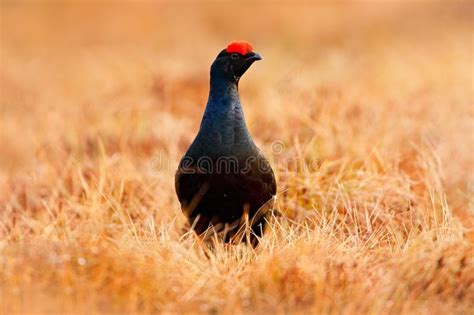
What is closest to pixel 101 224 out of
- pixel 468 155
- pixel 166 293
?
pixel 166 293

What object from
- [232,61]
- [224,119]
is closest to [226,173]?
[224,119]

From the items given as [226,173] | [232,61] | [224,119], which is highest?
[232,61]

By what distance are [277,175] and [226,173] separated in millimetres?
1266

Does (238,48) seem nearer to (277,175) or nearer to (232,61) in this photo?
(232,61)

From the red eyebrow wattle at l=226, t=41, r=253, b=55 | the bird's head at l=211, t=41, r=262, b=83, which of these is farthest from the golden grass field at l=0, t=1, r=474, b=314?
the red eyebrow wattle at l=226, t=41, r=253, b=55

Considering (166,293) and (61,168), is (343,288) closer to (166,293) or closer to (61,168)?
(166,293)

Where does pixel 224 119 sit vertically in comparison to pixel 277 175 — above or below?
above

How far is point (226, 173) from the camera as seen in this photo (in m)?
4.75

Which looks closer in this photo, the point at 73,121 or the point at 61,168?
the point at 61,168

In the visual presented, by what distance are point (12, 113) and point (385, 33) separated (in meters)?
7.78

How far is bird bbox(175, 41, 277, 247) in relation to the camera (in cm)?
479

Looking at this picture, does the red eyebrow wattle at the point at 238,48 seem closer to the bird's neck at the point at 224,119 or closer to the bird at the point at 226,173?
the bird at the point at 226,173

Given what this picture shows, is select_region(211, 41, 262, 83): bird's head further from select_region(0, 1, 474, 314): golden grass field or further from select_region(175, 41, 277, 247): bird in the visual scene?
select_region(0, 1, 474, 314): golden grass field

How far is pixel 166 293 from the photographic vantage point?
12.7 ft
